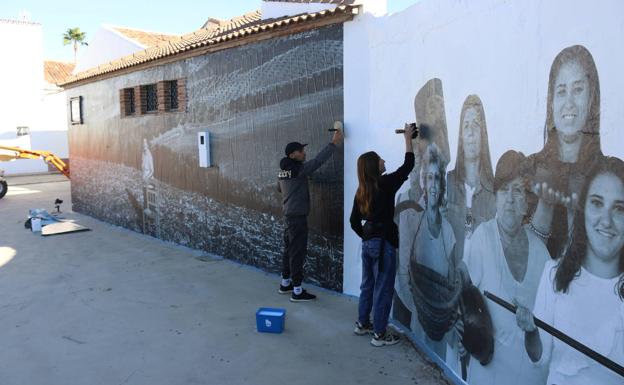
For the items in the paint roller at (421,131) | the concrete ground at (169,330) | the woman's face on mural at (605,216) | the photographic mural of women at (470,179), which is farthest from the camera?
the paint roller at (421,131)

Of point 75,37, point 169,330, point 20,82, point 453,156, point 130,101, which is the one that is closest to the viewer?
point 453,156

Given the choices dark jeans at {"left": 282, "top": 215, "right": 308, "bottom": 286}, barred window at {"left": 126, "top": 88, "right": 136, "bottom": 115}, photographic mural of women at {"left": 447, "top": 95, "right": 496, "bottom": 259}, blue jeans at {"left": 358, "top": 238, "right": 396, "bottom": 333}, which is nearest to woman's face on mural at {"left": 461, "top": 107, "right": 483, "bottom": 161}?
photographic mural of women at {"left": 447, "top": 95, "right": 496, "bottom": 259}

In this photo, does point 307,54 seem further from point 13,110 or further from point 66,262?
point 13,110

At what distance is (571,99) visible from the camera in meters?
2.68

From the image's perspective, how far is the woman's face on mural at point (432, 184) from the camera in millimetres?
4289

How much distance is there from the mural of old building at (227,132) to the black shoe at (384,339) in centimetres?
151

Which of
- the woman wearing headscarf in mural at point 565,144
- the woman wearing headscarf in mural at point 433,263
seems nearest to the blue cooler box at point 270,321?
the woman wearing headscarf in mural at point 433,263

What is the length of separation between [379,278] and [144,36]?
13197 millimetres

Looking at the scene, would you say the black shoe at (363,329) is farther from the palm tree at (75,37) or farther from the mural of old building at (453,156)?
→ the palm tree at (75,37)

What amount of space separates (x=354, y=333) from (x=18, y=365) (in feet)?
10.1

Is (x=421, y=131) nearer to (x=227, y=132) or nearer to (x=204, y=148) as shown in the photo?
(x=227, y=132)

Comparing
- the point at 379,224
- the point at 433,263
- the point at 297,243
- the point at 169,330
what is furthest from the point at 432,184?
the point at 169,330

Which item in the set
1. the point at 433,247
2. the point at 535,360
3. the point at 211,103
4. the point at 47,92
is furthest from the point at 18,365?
the point at 47,92

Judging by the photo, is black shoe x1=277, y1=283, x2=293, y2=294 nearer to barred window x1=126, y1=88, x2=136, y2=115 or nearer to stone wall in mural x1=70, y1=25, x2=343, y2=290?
stone wall in mural x1=70, y1=25, x2=343, y2=290
